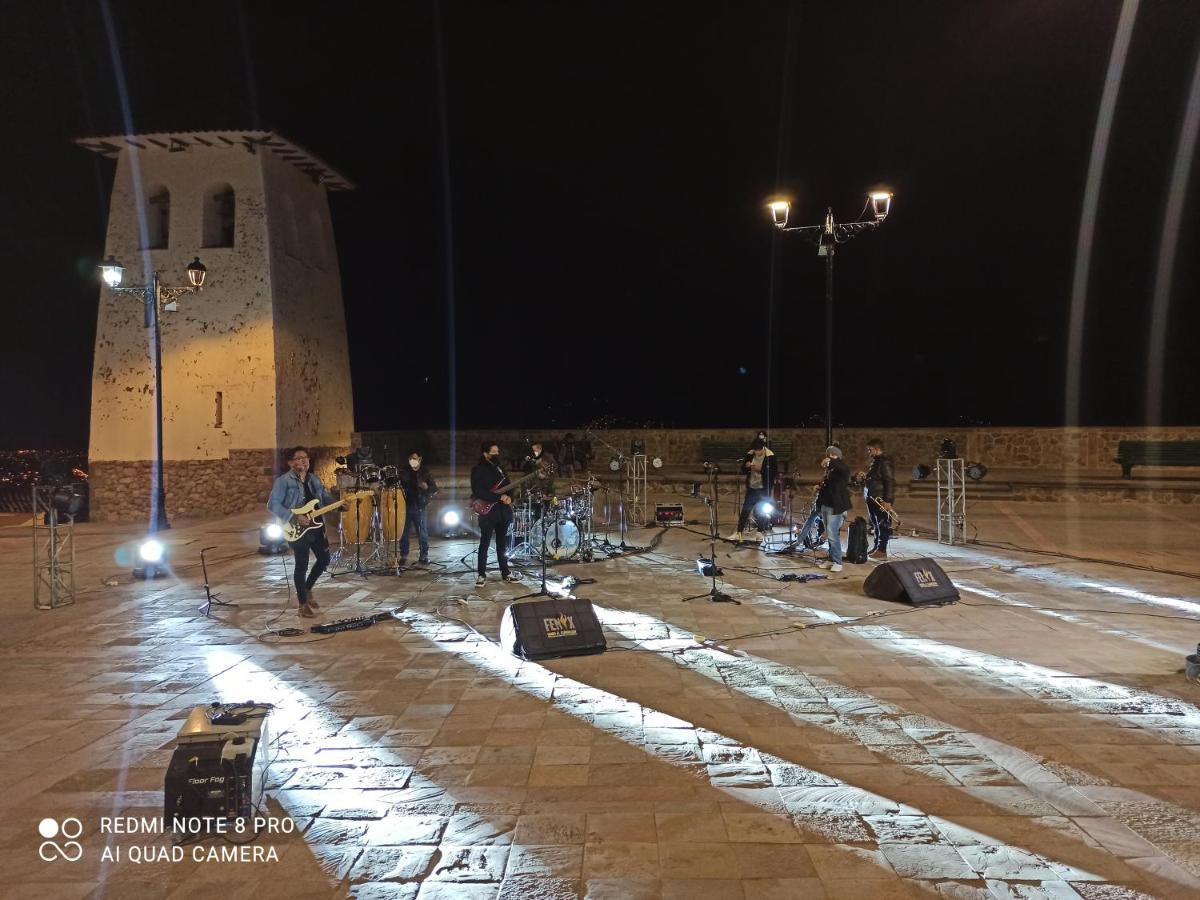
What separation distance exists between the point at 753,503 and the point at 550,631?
246 inches

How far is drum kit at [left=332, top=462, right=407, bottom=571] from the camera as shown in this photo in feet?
32.0

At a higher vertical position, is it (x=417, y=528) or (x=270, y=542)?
(x=417, y=528)

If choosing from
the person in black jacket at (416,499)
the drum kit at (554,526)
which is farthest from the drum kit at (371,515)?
the drum kit at (554,526)

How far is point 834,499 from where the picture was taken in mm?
9484

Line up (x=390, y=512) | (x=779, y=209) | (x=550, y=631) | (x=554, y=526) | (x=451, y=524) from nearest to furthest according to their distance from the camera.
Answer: (x=550, y=631) < (x=554, y=526) < (x=390, y=512) < (x=779, y=209) < (x=451, y=524)

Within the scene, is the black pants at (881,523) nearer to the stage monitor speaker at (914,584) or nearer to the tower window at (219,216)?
the stage monitor speaker at (914,584)

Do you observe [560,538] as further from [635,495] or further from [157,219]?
[157,219]

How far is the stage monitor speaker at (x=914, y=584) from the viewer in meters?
7.59

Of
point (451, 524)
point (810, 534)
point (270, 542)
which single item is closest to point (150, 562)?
point (270, 542)

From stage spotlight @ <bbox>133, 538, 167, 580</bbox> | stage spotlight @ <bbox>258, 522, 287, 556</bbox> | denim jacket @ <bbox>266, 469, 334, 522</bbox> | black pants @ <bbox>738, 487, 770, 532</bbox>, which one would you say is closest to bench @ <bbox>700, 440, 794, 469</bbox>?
black pants @ <bbox>738, 487, 770, 532</bbox>

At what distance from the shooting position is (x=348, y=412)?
798 inches

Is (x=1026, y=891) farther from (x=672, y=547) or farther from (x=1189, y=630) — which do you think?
(x=672, y=547)

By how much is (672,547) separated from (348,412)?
12116mm

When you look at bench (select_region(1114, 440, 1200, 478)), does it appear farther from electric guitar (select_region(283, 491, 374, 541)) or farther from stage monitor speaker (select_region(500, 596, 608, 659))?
electric guitar (select_region(283, 491, 374, 541))
